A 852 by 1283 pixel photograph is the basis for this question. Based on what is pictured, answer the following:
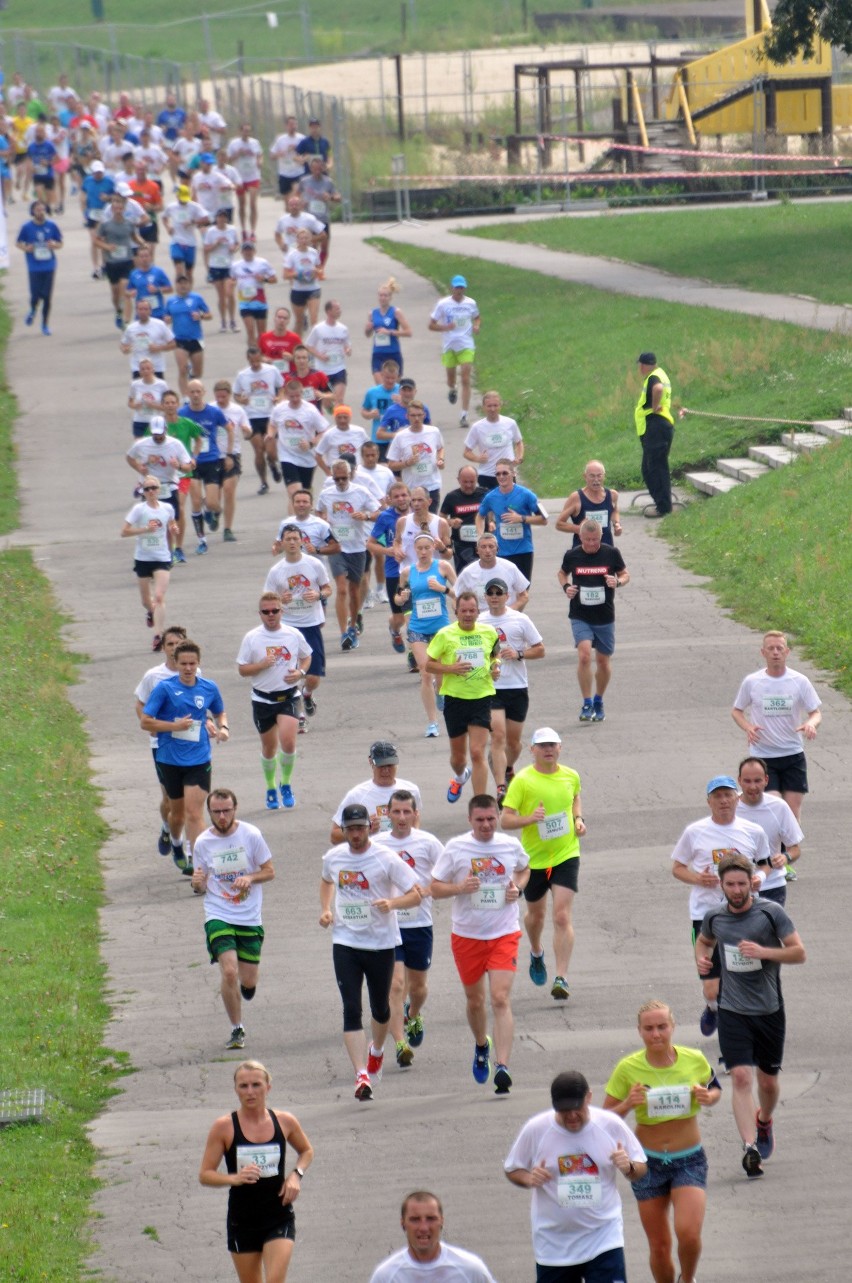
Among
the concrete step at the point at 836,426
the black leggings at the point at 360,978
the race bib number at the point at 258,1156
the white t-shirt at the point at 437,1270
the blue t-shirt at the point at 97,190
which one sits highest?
the blue t-shirt at the point at 97,190

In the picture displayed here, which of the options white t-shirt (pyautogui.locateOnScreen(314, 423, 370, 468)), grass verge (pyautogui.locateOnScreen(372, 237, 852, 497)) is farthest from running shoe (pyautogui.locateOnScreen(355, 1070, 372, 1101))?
grass verge (pyautogui.locateOnScreen(372, 237, 852, 497))

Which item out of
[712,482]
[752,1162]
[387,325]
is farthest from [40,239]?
[752,1162]

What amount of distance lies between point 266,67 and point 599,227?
1132 inches

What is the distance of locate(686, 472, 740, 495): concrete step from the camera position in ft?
90.0

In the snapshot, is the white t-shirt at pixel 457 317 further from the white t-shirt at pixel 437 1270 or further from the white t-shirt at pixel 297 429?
the white t-shirt at pixel 437 1270

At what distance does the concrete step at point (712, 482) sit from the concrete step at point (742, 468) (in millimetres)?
81

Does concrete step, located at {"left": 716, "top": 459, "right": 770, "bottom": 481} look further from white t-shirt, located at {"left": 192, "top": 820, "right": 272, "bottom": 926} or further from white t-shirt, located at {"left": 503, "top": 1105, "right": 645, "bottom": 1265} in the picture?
white t-shirt, located at {"left": 503, "top": 1105, "right": 645, "bottom": 1265}

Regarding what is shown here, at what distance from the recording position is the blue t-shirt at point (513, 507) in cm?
2055

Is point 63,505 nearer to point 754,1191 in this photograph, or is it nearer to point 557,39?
point 754,1191

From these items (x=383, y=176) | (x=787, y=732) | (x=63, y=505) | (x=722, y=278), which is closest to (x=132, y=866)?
(x=787, y=732)

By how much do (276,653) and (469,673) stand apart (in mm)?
1798

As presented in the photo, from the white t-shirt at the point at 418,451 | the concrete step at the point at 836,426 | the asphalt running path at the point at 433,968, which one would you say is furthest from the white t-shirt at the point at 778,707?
the concrete step at the point at 836,426

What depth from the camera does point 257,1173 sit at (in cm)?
972

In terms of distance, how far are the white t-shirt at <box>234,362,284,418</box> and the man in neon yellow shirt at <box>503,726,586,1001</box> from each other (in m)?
14.1
